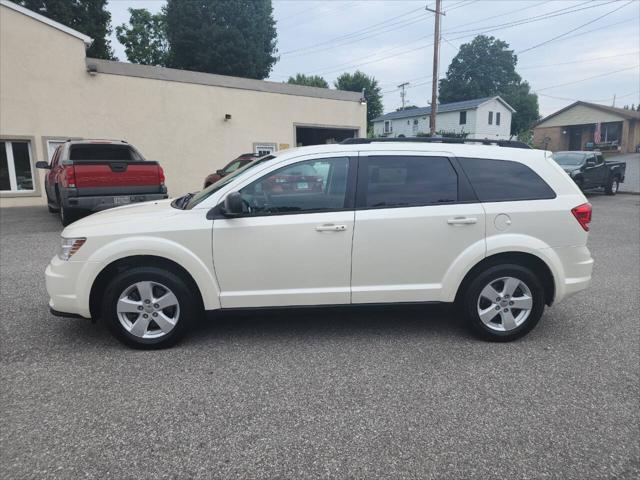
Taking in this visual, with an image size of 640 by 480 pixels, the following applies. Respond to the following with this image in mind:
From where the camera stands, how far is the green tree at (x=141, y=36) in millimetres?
42750

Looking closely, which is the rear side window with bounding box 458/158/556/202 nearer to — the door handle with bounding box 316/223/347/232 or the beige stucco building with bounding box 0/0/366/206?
the door handle with bounding box 316/223/347/232

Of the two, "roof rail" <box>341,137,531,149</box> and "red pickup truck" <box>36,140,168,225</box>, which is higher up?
"roof rail" <box>341,137,531,149</box>

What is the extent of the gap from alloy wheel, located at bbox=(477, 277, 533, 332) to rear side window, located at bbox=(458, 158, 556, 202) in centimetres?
75

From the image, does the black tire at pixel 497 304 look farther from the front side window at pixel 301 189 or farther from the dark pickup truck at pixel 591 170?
the dark pickup truck at pixel 591 170

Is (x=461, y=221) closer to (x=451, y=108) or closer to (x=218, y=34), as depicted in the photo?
(x=218, y=34)

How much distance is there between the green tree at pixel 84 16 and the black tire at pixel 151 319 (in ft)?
102

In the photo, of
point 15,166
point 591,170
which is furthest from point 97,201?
point 591,170

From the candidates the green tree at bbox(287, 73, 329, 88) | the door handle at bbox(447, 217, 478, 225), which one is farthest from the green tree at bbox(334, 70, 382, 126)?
the door handle at bbox(447, 217, 478, 225)

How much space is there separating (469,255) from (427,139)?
1193 millimetres

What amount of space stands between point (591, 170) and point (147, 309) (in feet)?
57.8

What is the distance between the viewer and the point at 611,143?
137 feet

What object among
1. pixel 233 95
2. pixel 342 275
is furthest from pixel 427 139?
pixel 233 95

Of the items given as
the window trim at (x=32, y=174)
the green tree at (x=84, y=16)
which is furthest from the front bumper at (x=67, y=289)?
the green tree at (x=84, y=16)

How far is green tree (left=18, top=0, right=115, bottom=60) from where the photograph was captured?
28438 millimetres
